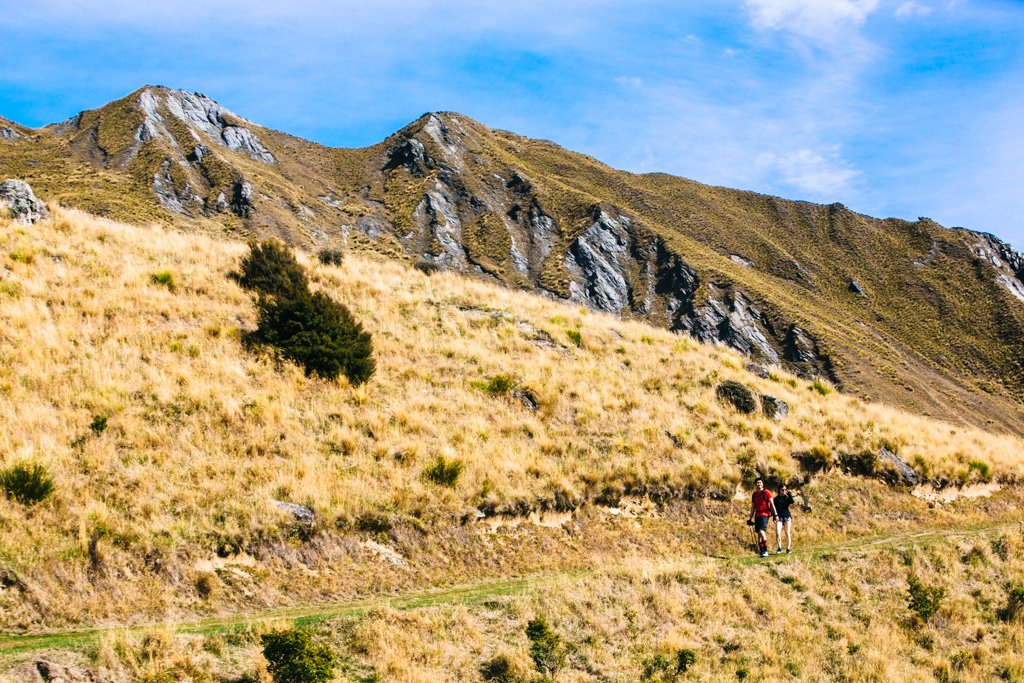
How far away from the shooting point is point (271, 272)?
59.9 feet

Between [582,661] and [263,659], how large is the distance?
4395 millimetres

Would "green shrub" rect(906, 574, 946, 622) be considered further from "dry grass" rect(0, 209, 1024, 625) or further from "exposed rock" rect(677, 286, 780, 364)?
"exposed rock" rect(677, 286, 780, 364)

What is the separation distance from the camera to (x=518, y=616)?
29.8ft

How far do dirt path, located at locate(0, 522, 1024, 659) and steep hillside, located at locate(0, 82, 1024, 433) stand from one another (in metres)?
59.6

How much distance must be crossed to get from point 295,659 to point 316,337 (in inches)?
363

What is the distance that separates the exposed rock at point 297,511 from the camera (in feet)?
33.0

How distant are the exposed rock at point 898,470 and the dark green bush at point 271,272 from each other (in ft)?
59.7

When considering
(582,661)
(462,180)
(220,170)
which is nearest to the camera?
(582,661)

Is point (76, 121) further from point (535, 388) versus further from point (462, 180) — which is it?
point (535, 388)

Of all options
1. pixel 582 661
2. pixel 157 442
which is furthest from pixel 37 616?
pixel 582 661

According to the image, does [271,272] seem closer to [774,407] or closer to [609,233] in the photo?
[774,407]

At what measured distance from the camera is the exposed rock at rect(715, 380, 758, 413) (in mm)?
19297

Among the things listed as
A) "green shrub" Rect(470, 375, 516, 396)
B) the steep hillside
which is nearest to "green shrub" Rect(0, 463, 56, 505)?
"green shrub" Rect(470, 375, 516, 396)

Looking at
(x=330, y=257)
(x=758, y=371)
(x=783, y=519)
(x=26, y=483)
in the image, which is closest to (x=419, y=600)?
(x=26, y=483)
